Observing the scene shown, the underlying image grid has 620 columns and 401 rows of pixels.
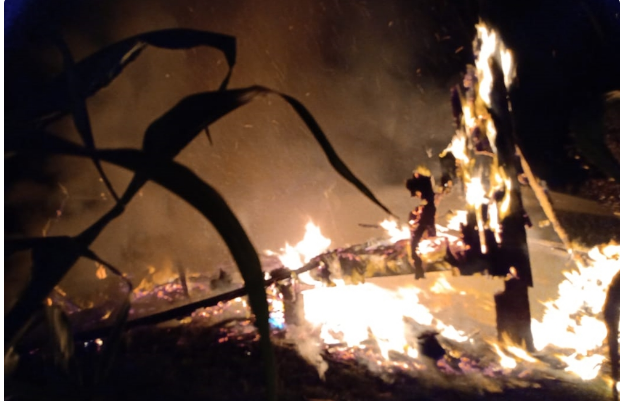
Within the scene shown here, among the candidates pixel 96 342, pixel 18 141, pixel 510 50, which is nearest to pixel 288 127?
pixel 510 50

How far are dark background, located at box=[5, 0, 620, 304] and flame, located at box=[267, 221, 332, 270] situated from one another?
9cm

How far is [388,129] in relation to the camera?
3.15 m

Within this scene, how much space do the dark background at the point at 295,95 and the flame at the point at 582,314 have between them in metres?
0.43

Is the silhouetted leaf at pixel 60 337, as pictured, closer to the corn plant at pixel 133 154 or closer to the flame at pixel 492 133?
the corn plant at pixel 133 154

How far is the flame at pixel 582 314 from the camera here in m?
1.92

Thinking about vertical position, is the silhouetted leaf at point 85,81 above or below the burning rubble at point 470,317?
above

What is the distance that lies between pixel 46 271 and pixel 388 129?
2.51m

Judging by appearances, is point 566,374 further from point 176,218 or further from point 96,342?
point 176,218

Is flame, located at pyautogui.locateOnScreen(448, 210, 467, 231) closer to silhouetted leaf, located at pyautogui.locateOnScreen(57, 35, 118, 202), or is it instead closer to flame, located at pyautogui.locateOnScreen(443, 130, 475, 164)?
flame, located at pyautogui.locateOnScreen(443, 130, 475, 164)

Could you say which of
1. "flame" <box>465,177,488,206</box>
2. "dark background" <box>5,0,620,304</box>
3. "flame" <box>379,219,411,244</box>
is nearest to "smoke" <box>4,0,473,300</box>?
"dark background" <box>5,0,620,304</box>

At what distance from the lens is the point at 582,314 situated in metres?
2.09

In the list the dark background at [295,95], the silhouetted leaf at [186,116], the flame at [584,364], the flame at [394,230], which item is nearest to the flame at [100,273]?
the dark background at [295,95]

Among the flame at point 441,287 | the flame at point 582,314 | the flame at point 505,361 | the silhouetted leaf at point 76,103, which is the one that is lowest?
the flame at point 505,361

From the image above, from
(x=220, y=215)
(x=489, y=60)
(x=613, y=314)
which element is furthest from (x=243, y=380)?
(x=489, y=60)
